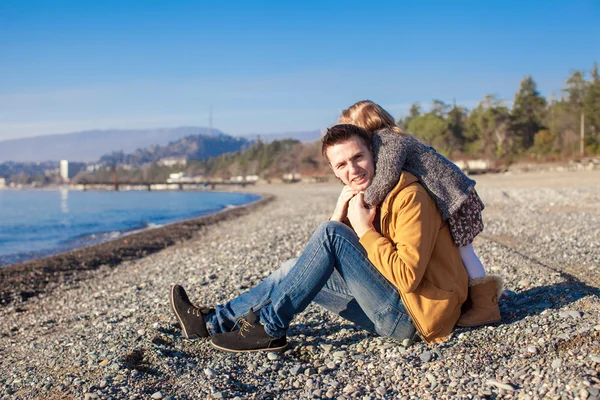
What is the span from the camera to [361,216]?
3367mm

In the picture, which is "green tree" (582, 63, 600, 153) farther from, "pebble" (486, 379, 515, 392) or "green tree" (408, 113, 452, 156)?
"pebble" (486, 379, 515, 392)

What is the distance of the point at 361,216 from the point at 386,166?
1.22 ft

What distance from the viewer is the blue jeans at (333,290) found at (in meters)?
3.48

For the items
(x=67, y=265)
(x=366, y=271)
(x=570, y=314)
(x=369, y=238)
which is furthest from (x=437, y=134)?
(x=369, y=238)

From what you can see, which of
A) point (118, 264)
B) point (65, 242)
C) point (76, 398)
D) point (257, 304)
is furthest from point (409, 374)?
point (65, 242)

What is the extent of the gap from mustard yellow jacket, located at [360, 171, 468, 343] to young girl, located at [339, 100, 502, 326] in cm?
6

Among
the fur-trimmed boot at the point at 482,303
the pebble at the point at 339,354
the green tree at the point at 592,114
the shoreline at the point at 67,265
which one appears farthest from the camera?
the green tree at the point at 592,114

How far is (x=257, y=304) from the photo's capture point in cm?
379

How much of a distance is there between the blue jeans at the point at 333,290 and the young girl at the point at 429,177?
0.38 metres

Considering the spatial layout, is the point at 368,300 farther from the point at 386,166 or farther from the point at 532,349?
the point at 532,349

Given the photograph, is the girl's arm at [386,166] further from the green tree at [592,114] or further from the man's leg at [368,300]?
the green tree at [592,114]

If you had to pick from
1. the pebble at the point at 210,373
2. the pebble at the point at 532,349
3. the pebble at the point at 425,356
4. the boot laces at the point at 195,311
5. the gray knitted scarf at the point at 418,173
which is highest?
the gray knitted scarf at the point at 418,173

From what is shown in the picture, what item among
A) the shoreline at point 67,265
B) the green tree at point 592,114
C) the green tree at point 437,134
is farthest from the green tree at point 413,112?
the shoreline at point 67,265

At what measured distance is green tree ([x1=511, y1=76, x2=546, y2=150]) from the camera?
56.1m
